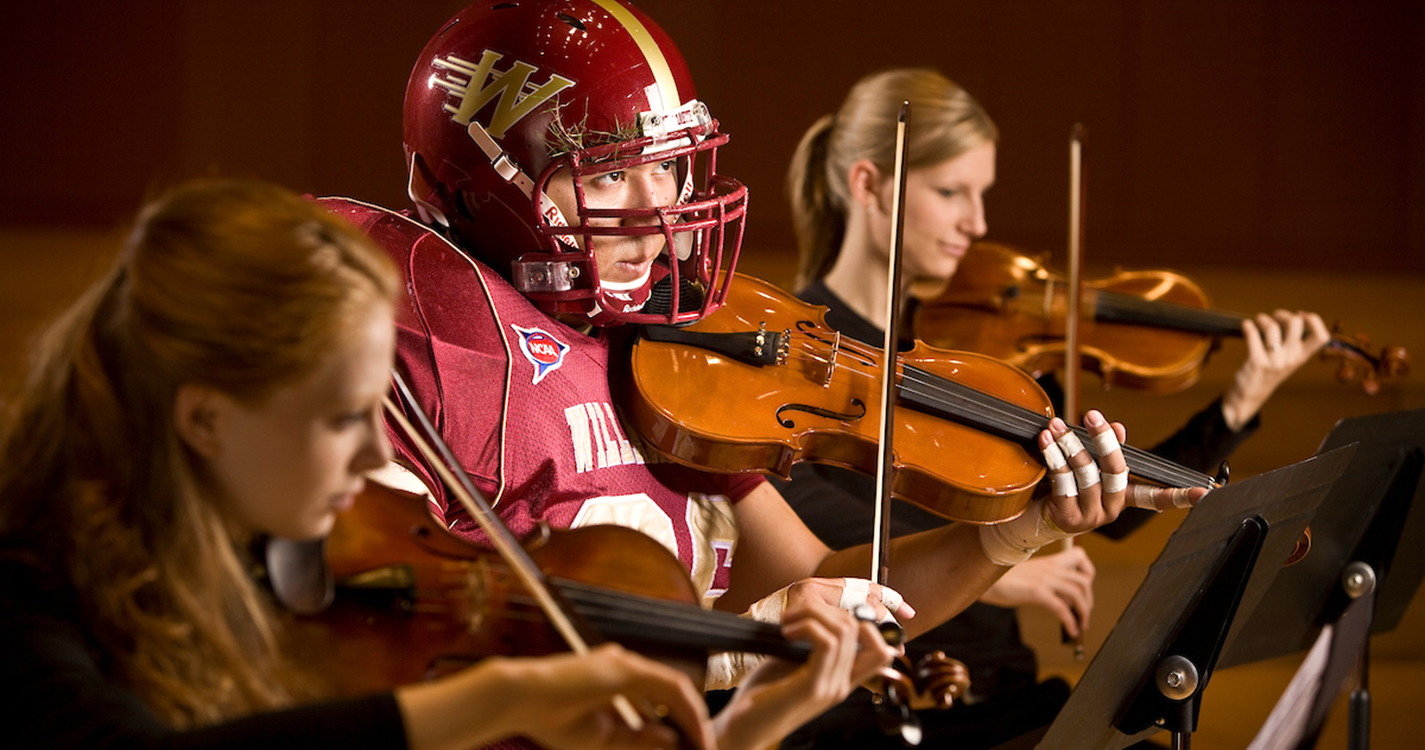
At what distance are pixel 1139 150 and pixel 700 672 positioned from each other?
3770mm

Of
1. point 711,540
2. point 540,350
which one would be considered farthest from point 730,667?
point 540,350

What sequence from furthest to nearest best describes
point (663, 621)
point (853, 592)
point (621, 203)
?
point (621, 203)
point (853, 592)
point (663, 621)

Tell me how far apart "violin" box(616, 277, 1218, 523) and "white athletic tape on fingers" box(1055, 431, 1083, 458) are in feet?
0.09

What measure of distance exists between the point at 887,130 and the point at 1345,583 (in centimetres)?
103

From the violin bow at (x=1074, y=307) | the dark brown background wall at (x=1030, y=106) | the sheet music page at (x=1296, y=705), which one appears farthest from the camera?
the dark brown background wall at (x=1030, y=106)

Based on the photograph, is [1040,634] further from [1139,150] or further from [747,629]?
[747,629]

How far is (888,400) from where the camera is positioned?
52.6 inches

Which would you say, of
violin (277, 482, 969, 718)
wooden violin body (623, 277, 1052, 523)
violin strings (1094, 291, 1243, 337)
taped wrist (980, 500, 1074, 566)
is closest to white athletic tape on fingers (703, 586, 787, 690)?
wooden violin body (623, 277, 1052, 523)

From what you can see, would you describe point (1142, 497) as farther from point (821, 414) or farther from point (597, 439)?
point (597, 439)

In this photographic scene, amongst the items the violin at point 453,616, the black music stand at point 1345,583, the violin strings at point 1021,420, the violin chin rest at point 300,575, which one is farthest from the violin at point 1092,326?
the violin chin rest at point 300,575

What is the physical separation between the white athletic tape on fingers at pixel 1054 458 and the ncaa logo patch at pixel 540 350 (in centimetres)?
55

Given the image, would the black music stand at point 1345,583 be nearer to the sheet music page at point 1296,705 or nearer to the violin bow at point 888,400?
the sheet music page at point 1296,705

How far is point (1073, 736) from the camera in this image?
1195 mm

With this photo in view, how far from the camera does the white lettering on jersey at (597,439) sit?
123 centimetres
